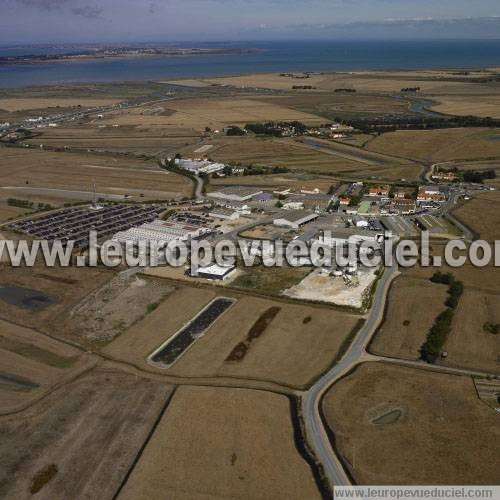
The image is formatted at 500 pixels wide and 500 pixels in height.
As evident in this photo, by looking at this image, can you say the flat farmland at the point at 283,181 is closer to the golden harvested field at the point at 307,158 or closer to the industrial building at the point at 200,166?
the golden harvested field at the point at 307,158

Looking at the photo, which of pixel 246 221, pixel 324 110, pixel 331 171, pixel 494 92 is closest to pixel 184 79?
pixel 324 110

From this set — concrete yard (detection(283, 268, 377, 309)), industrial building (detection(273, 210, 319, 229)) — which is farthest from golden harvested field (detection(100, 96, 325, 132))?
concrete yard (detection(283, 268, 377, 309))

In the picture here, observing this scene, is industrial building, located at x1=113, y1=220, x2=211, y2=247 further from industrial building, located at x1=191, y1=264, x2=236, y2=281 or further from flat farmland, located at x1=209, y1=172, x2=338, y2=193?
flat farmland, located at x1=209, y1=172, x2=338, y2=193

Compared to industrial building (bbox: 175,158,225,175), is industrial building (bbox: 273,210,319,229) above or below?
below

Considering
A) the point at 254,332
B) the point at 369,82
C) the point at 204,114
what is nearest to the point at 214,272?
the point at 254,332

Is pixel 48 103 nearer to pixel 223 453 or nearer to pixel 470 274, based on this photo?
pixel 470 274

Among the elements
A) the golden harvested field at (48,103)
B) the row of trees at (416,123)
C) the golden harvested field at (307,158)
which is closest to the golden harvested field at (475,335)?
the golden harvested field at (307,158)
